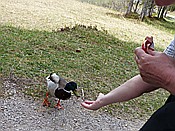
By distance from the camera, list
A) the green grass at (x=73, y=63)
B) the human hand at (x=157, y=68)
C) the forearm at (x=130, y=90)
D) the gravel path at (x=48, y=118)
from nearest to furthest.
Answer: the human hand at (x=157, y=68)
the forearm at (x=130, y=90)
the gravel path at (x=48, y=118)
the green grass at (x=73, y=63)

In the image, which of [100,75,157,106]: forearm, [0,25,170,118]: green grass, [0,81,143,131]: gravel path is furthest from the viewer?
[0,25,170,118]: green grass

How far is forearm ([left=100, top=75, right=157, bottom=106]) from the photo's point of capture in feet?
3.46

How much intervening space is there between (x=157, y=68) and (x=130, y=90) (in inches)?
11.2

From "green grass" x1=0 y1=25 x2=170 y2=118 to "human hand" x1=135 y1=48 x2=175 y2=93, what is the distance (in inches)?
71.3

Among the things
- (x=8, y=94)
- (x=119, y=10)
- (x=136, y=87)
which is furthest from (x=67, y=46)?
(x=119, y=10)

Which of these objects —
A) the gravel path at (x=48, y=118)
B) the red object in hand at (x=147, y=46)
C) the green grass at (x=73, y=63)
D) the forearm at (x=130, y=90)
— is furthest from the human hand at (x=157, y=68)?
the green grass at (x=73, y=63)

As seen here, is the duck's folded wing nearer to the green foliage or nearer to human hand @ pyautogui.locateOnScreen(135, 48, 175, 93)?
human hand @ pyautogui.locateOnScreen(135, 48, 175, 93)

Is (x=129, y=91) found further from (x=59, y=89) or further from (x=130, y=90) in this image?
(x=59, y=89)

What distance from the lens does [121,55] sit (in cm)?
456

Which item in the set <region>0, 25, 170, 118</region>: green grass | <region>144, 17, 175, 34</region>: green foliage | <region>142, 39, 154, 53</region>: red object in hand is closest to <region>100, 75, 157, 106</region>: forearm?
<region>142, 39, 154, 53</region>: red object in hand

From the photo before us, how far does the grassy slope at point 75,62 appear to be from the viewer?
2.90m

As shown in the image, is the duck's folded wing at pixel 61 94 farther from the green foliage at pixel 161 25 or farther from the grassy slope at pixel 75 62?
the green foliage at pixel 161 25

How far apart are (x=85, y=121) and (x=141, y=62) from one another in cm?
164

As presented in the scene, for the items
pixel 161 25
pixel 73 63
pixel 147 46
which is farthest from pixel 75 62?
pixel 161 25
